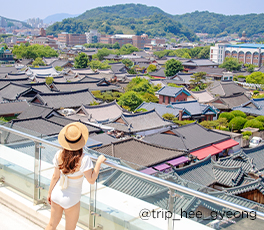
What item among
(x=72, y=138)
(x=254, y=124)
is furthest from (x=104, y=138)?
(x=72, y=138)

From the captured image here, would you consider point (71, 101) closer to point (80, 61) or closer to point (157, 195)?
point (157, 195)

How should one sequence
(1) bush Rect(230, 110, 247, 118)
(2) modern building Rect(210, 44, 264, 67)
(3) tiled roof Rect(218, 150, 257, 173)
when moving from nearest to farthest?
(3) tiled roof Rect(218, 150, 257, 173)
(1) bush Rect(230, 110, 247, 118)
(2) modern building Rect(210, 44, 264, 67)

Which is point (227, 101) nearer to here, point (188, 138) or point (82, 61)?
point (188, 138)

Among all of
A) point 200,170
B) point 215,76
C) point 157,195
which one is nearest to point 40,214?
point 157,195

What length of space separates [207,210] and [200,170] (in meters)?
10.2

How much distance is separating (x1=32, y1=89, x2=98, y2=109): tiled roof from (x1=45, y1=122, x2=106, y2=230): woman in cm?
2153

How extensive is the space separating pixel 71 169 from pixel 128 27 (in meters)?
170

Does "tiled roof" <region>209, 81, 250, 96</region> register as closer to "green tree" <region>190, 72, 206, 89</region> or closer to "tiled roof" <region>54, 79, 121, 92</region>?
"green tree" <region>190, 72, 206, 89</region>

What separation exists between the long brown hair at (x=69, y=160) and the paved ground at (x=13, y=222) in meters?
1.24

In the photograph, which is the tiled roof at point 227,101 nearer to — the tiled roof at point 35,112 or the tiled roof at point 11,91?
the tiled roof at point 35,112

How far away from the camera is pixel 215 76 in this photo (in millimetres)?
50469

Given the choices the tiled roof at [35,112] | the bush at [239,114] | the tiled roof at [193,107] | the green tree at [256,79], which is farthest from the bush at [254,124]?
the green tree at [256,79]

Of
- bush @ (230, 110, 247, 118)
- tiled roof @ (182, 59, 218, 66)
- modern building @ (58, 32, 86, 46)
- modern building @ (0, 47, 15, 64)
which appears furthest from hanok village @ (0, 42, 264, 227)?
modern building @ (58, 32, 86, 46)

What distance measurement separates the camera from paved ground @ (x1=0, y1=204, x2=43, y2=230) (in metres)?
3.40
